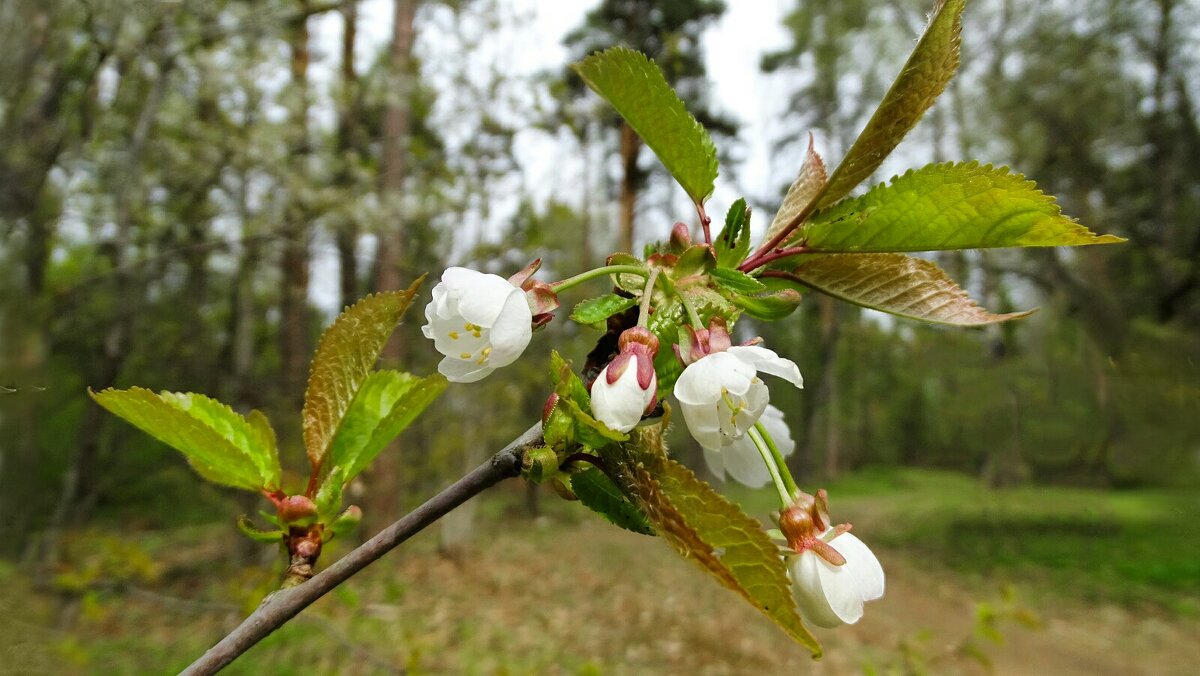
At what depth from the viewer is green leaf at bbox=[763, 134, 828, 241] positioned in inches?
18.9

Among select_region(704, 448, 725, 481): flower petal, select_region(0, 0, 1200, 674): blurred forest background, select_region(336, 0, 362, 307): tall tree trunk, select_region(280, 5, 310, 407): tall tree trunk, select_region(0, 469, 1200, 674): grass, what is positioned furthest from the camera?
select_region(336, 0, 362, 307): tall tree trunk

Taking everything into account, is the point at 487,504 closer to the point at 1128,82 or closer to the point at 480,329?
the point at 1128,82

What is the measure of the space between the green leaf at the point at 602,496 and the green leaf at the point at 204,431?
0.77 feet

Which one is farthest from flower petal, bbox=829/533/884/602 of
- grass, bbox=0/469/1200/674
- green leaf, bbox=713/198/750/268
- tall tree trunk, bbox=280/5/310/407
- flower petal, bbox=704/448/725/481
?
tall tree trunk, bbox=280/5/310/407

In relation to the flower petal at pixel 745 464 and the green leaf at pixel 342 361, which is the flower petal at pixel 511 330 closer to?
the green leaf at pixel 342 361

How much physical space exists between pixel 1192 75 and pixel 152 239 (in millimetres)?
8007

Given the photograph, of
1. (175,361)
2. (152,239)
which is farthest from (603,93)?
(152,239)

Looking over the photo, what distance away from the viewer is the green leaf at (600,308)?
0.42 metres

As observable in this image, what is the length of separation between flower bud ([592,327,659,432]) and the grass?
7.05 feet

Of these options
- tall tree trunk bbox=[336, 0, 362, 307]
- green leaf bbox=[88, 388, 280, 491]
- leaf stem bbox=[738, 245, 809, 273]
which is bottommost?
green leaf bbox=[88, 388, 280, 491]

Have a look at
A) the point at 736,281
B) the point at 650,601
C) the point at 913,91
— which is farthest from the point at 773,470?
the point at 650,601

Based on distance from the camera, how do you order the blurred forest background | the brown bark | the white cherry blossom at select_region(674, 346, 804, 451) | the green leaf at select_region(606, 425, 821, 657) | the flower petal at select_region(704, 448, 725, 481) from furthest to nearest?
1. the brown bark
2. the blurred forest background
3. the flower petal at select_region(704, 448, 725, 481)
4. the white cherry blossom at select_region(674, 346, 804, 451)
5. the green leaf at select_region(606, 425, 821, 657)

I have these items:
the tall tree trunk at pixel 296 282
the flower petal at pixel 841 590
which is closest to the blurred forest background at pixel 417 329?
the tall tree trunk at pixel 296 282

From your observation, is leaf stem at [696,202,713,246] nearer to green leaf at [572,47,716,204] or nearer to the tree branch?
green leaf at [572,47,716,204]
